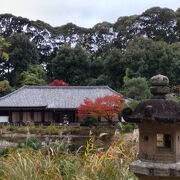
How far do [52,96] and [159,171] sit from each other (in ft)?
109

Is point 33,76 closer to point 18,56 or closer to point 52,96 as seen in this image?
point 18,56

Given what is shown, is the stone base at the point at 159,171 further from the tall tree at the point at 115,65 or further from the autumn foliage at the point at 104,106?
the tall tree at the point at 115,65

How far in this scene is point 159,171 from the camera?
3273 millimetres

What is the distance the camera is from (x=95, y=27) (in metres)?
53.1

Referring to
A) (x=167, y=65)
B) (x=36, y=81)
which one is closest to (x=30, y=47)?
(x=36, y=81)

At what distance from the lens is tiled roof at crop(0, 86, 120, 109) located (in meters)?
34.7

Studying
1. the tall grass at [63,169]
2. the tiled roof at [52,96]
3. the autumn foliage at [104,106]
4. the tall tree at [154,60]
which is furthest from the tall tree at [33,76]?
the tall grass at [63,169]

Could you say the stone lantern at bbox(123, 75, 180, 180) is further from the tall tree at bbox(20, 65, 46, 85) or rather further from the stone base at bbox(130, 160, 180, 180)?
the tall tree at bbox(20, 65, 46, 85)

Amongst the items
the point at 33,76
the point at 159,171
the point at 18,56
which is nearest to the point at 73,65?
the point at 33,76

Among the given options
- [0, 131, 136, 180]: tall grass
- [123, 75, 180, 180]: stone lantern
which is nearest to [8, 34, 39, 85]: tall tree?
[0, 131, 136, 180]: tall grass

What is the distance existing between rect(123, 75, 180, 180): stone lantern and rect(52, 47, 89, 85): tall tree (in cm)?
Result: 3883

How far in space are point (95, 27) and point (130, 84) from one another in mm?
21561

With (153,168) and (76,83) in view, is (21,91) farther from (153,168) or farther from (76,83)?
(153,168)

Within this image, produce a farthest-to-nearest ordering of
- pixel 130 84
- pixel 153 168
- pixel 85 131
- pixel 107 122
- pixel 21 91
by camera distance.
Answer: pixel 21 91 < pixel 130 84 < pixel 107 122 < pixel 85 131 < pixel 153 168
